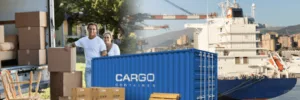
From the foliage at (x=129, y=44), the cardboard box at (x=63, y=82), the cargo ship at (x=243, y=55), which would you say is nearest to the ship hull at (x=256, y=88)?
the cargo ship at (x=243, y=55)

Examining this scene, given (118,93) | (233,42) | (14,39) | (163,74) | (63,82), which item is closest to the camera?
(118,93)

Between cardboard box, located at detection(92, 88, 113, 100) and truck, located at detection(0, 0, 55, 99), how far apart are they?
1339mm

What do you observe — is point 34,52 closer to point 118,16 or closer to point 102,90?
point 102,90

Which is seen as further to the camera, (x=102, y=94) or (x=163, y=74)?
(x=163, y=74)

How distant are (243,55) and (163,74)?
1566 centimetres

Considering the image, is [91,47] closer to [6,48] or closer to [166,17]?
[6,48]

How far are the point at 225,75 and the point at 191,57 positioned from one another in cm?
1471

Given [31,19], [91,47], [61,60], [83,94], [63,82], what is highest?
[31,19]

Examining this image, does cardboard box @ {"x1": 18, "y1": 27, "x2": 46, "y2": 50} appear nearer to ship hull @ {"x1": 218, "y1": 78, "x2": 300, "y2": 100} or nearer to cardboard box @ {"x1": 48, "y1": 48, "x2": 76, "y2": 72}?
cardboard box @ {"x1": 48, "y1": 48, "x2": 76, "y2": 72}

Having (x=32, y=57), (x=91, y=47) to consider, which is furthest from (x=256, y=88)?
(x=32, y=57)

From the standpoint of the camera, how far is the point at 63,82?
854 centimetres

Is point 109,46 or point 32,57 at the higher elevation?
point 109,46

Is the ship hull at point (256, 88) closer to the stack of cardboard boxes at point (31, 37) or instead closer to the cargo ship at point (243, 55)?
the cargo ship at point (243, 55)

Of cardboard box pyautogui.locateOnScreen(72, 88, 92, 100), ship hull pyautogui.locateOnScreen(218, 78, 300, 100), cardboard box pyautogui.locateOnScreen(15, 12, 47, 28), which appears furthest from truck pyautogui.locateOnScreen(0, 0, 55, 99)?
ship hull pyautogui.locateOnScreen(218, 78, 300, 100)
